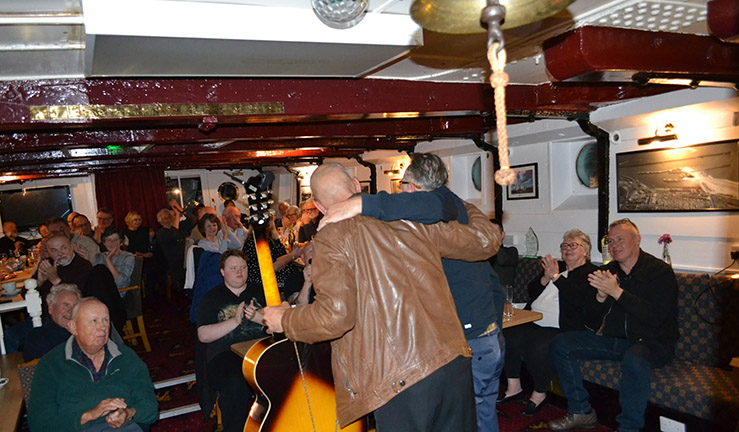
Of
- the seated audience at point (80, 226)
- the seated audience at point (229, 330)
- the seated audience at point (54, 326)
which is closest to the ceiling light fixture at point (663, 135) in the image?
the seated audience at point (229, 330)

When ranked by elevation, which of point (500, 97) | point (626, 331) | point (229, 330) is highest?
point (500, 97)

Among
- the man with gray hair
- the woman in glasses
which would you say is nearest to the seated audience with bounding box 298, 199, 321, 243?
the woman in glasses

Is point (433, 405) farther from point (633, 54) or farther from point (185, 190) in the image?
point (185, 190)

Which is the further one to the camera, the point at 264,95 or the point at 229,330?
the point at 229,330

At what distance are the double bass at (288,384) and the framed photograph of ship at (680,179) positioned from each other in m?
3.39

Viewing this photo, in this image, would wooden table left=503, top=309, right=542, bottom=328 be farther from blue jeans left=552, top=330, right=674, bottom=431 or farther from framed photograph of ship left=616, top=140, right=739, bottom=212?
framed photograph of ship left=616, top=140, right=739, bottom=212

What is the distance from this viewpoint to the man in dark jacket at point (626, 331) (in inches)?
131

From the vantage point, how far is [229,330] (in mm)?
3209

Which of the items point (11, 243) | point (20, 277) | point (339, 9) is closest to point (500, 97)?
point (339, 9)

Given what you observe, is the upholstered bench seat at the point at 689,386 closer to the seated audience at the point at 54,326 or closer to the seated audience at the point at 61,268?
the seated audience at the point at 54,326

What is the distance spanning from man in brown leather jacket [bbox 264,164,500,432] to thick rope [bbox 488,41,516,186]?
0.85m

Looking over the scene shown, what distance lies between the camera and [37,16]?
1777 mm

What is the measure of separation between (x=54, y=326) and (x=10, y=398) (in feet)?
2.34

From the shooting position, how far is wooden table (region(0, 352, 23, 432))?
98.6 inches
